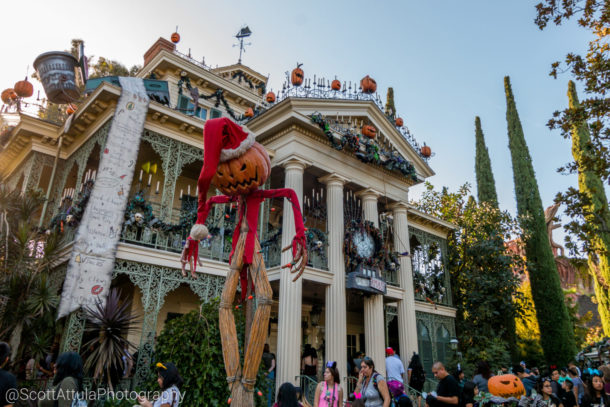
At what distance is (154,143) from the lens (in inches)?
434

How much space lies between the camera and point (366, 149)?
1366 centimetres

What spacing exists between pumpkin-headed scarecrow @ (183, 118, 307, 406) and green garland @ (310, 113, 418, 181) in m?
8.68

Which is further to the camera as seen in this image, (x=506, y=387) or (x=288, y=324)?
(x=288, y=324)

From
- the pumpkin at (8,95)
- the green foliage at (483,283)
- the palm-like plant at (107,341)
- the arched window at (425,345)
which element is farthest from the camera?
the green foliage at (483,283)

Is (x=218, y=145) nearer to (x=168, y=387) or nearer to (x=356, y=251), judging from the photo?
(x=168, y=387)

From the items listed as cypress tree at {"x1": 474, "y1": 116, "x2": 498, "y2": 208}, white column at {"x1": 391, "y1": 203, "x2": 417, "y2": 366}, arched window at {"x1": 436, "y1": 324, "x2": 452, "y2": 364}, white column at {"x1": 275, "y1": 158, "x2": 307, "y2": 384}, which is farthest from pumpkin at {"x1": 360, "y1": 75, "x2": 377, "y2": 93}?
cypress tree at {"x1": 474, "y1": 116, "x2": 498, "y2": 208}

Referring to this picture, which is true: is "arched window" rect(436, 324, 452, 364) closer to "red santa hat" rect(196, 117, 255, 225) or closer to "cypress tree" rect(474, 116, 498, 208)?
"cypress tree" rect(474, 116, 498, 208)

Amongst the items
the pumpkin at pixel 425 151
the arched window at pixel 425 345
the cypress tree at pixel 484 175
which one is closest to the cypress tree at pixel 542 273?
the cypress tree at pixel 484 175

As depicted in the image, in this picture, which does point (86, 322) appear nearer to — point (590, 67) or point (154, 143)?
point (154, 143)

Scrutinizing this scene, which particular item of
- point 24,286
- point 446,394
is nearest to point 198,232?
point 446,394

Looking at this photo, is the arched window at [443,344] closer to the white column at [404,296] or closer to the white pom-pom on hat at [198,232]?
the white column at [404,296]

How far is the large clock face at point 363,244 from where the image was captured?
501 inches

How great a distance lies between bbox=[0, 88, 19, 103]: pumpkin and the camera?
1320 cm

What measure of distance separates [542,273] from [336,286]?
16.1m
